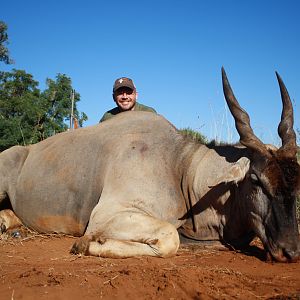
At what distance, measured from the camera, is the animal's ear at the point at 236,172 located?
4293 mm

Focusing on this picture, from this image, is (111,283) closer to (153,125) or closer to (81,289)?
(81,289)

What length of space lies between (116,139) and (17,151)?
1.92 m

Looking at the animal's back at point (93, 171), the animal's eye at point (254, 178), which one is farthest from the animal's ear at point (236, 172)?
the animal's back at point (93, 171)

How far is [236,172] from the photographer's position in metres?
4.30

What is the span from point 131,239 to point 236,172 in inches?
48.4

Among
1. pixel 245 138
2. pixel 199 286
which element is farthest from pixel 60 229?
pixel 199 286

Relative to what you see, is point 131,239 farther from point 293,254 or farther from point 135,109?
point 135,109

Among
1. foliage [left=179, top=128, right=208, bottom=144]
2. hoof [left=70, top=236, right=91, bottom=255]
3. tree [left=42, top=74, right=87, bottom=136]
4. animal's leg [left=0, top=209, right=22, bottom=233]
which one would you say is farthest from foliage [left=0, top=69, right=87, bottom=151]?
hoof [left=70, top=236, right=91, bottom=255]

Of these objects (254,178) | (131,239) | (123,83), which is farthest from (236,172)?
(123,83)

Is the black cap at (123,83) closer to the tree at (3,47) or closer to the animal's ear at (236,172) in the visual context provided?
the animal's ear at (236,172)

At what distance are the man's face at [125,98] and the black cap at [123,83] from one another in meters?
0.09

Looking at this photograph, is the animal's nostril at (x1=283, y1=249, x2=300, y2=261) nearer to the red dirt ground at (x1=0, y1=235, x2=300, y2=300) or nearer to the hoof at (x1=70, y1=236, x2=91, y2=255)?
the red dirt ground at (x1=0, y1=235, x2=300, y2=300)

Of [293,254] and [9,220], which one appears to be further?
[9,220]

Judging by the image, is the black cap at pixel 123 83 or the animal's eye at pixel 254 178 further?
the black cap at pixel 123 83
